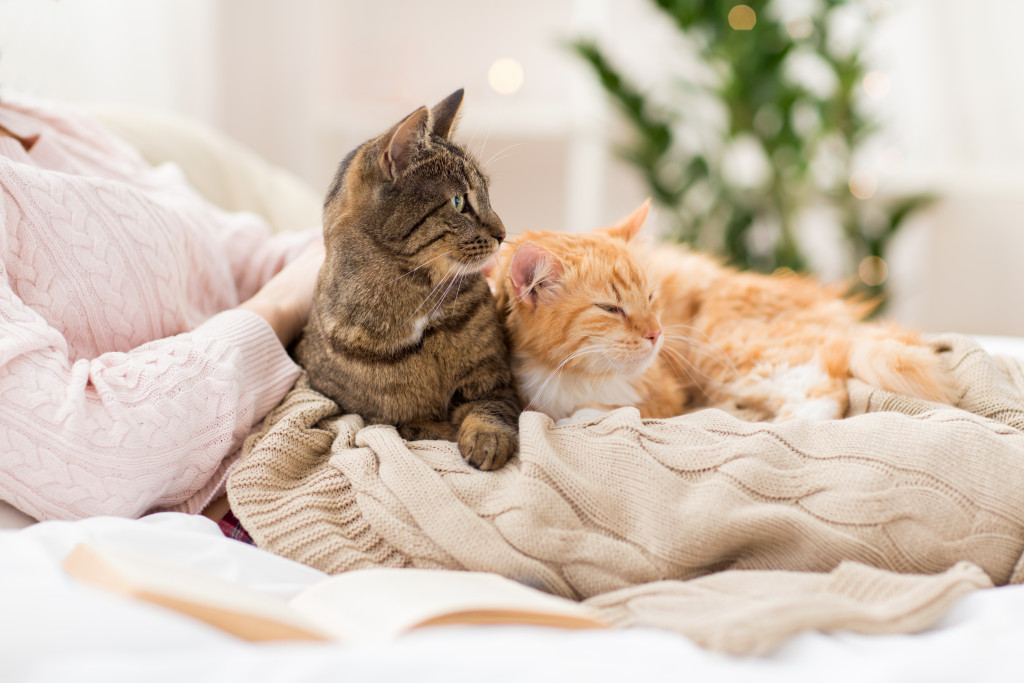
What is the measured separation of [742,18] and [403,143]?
2.30 metres

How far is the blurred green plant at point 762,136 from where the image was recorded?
9.33 ft

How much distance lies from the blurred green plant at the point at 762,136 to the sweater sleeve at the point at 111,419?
91.5 inches

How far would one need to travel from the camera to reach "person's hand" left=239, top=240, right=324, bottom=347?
1.27 m

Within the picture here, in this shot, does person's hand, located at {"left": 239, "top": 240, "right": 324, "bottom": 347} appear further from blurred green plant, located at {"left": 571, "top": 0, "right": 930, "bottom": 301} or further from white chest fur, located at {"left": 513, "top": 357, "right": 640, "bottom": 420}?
blurred green plant, located at {"left": 571, "top": 0, "right": 930, "bottom": 301}

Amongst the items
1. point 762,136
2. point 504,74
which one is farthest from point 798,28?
point 504,74

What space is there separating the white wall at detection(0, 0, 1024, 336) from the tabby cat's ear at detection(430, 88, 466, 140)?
2.18m

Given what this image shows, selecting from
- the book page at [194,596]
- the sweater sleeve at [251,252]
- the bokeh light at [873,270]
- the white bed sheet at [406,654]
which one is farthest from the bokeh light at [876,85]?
the book page at [194,596]

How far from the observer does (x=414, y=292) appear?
3.48 feet

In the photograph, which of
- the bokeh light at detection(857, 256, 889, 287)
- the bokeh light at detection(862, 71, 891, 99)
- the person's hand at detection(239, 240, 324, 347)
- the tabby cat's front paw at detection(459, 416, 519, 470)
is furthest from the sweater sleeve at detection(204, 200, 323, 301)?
the bokeh light at detection(862, 71, 891, 99)

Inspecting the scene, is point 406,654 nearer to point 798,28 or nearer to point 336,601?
point 336,601

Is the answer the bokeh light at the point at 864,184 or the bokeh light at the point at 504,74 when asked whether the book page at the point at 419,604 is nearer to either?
the bokeh light at the point at 864,184

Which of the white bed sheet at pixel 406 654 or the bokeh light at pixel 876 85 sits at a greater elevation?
the bokeh light at pixel 876 85

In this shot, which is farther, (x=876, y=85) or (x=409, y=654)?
(x=876, y=85)

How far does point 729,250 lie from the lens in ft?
10.1
